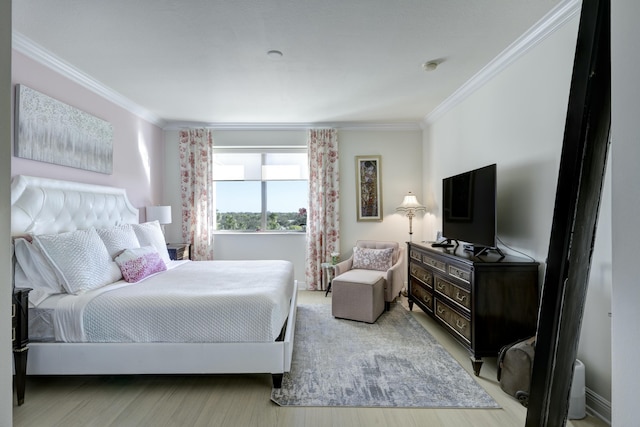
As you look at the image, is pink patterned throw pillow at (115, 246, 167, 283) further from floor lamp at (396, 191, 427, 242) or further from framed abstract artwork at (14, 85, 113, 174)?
floor lamp at (396, 191, 427, 242)

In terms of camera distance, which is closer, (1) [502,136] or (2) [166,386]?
(2) [166,386]

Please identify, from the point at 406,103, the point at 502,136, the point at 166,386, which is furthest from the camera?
the point at 406,103

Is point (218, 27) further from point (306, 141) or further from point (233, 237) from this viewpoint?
point (233, 237)

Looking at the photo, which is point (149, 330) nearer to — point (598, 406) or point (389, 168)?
point (598, 406)

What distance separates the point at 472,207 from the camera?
111 inches

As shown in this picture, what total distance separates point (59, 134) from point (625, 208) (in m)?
3.91

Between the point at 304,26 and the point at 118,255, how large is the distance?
2539mm

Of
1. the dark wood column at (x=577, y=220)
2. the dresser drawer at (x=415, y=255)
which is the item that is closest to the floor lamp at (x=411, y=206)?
the dresser drawer at (x=415, y=255)

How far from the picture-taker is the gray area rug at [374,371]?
2053 mm

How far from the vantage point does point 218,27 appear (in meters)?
2.27

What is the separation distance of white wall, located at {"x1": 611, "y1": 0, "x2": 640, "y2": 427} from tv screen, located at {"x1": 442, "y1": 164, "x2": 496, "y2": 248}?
152cm

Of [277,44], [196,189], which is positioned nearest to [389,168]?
[277,44]

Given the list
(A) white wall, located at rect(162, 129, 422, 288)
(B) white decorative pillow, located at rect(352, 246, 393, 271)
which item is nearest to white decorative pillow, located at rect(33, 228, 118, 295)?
(A) white wall, located at rect(162, 129, 422, 288)

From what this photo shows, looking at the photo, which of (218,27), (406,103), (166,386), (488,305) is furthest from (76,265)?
(406,103)
